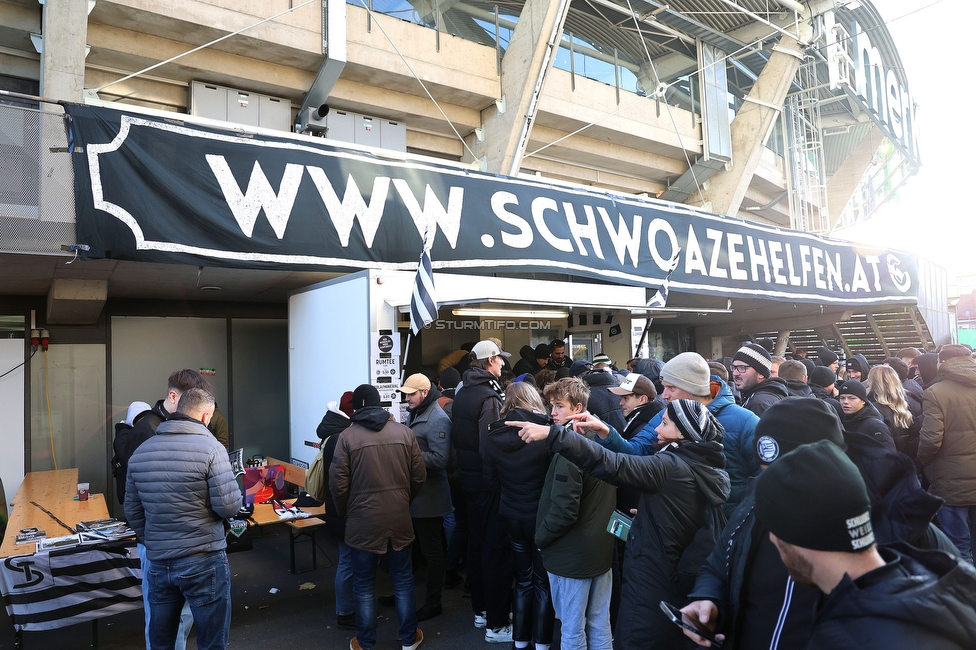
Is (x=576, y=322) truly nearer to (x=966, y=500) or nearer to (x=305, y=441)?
(x=305, y=441)

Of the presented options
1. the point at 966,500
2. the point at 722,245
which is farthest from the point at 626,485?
the point at 722,245

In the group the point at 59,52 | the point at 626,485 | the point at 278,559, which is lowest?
the point at 278,559

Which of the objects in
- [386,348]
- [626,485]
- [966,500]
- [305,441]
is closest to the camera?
[626,485]

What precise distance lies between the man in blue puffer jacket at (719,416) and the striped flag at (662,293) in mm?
4908

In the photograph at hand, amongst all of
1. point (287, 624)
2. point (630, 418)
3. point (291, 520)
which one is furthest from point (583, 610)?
point (291, 520)

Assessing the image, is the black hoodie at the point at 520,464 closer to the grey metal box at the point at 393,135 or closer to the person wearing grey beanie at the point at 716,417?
the person wearing grey beanie at the point at 716,417

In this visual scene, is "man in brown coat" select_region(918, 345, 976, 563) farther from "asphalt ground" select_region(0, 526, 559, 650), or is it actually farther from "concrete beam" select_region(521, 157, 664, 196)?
"concrete beam" select_region(521, 157, 664, 196)

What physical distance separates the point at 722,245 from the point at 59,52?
10262 millimetres

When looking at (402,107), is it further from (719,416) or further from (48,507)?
(719,416)

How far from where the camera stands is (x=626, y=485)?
282 cm

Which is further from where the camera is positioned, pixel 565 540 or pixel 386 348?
pixel 386 348

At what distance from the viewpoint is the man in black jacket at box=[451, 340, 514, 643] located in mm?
4531

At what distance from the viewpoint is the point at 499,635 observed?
15.0ft

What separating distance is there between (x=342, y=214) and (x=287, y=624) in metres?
4.17
